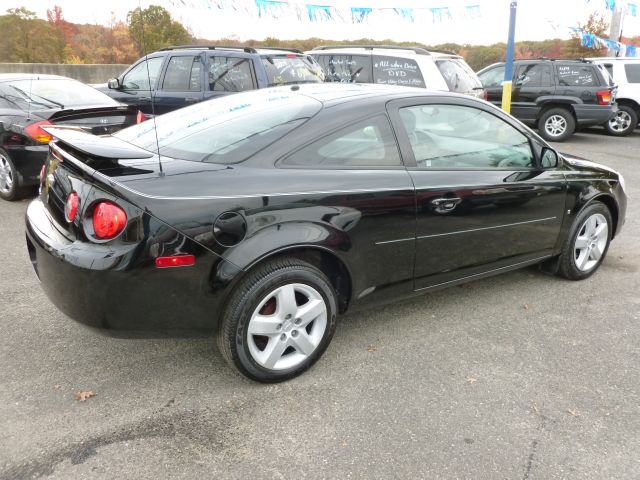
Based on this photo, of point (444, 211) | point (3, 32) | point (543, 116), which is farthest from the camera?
point (3, 32)

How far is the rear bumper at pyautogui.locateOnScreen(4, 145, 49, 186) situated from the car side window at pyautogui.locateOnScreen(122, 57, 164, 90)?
317 centimetres

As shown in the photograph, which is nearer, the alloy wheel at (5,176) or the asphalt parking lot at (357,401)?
the asphalt parking lot at (357,401)

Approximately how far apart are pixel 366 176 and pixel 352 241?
1.20 feet

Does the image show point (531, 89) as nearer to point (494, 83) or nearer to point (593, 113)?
point (494, 83)

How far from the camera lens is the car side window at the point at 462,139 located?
3260 millimetres

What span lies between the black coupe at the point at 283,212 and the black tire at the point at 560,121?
30.3 feet

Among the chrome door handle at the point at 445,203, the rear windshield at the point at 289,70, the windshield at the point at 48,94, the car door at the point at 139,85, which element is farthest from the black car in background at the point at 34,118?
the chrome door handle at the point at 445,203

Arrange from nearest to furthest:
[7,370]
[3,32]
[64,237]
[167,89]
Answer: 1. [64,237]
2. [7,370]
3. [167,89]
4. [3,32]

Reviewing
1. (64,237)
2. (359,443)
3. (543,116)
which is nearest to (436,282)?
(359,443)

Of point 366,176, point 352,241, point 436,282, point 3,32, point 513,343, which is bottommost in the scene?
point 513,343

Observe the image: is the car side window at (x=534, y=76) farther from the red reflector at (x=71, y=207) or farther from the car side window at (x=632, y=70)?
the red reflector at (x=71, y=207)

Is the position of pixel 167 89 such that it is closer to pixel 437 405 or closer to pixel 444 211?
pixel 444 211

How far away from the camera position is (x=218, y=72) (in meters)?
7.91

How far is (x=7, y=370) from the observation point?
2.87 m
